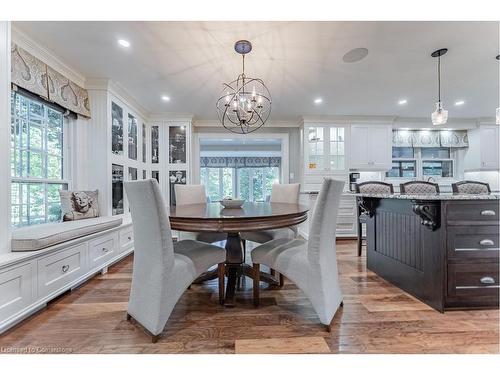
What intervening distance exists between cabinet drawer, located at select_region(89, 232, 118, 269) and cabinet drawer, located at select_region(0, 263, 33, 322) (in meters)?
0.68

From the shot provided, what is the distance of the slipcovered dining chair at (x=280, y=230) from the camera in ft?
7.63

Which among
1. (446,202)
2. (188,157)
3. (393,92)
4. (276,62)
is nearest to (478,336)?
(446,202)

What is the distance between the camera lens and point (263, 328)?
149 cm

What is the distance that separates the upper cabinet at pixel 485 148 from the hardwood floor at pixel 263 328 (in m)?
4.61

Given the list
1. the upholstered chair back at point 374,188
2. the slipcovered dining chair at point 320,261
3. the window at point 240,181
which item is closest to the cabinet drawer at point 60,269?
the slipcovered dining chair at point 320,261

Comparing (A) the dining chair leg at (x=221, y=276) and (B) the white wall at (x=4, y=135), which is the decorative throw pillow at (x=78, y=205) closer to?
(B) the white wall at (x=4, y=135)

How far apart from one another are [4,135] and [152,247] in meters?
1.28

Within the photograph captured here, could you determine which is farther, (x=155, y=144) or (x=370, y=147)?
(x=370, y=147)

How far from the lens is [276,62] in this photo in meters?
2.59

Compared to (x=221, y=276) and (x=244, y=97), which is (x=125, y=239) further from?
(x=244, y=97)

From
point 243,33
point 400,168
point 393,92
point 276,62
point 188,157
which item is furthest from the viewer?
point 400,168

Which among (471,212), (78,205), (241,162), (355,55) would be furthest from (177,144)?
(241,162)

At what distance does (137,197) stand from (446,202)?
2087 millimetres
